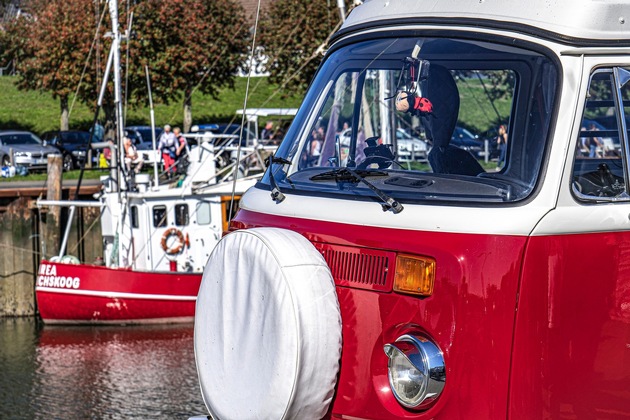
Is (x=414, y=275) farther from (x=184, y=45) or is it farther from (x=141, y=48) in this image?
(x=184, y=45)

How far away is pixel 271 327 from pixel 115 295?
1798 centimetres

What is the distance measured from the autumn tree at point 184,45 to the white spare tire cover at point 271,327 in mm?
34053

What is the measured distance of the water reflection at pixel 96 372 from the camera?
14961mm

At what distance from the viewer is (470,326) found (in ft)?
13.8

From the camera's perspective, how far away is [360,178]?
482 centimetres

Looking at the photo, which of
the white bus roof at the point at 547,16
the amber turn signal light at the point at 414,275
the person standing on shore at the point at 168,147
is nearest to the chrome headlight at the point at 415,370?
the amber turn signal light at the point at 414,275

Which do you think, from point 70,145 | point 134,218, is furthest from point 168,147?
point 70,145

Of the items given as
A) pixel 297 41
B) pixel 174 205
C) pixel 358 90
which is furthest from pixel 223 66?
pixel 358 90

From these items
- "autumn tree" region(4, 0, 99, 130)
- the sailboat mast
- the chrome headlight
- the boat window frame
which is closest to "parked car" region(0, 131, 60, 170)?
"autumn tree" region(4, 0, 99, 130)

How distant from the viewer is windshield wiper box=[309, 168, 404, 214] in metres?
4.58

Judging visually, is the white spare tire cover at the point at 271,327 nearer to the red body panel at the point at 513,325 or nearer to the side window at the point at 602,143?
the red body panel at the point at 513,325

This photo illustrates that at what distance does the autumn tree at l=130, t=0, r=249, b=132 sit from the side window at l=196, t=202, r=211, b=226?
669 inches

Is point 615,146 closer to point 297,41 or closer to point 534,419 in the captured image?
point 534,419

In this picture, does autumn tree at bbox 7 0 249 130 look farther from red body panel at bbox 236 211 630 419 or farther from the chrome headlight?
the chrome headlight
